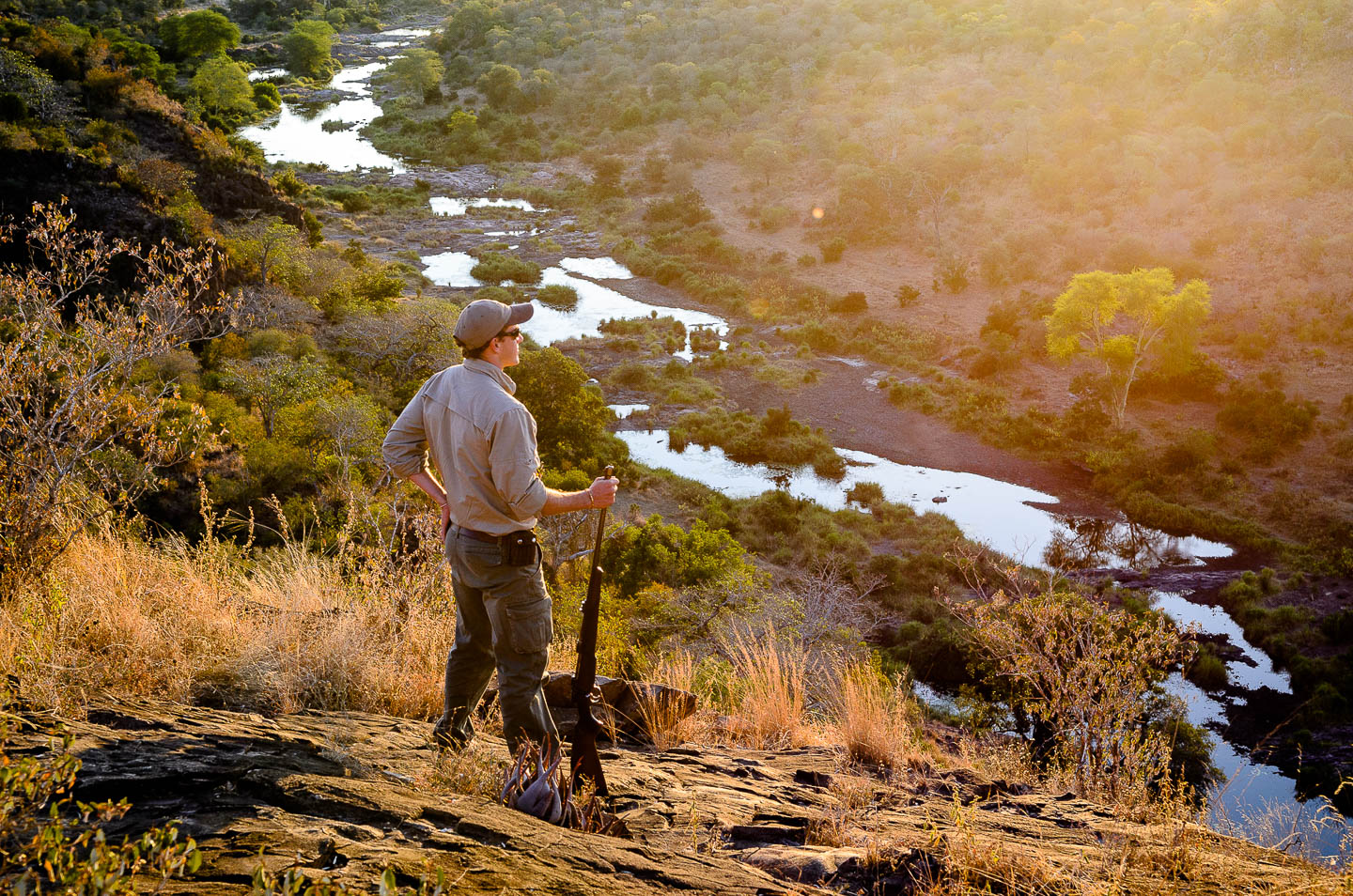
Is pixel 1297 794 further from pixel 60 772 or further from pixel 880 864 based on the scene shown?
pixel 60 772

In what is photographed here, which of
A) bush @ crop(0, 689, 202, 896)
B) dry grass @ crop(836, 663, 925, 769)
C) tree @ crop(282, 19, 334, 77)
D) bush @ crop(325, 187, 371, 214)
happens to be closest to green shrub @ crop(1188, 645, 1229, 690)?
dry grass @ crop(836, 663, 925, 769)

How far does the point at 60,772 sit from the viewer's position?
5.10 ft

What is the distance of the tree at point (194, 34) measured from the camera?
205 ft

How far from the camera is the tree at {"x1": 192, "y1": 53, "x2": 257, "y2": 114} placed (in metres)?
56.6

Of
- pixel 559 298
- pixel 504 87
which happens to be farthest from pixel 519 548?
pixel 504 87

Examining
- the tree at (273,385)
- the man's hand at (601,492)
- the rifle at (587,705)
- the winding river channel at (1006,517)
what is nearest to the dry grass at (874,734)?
the winding river channel at (1006,517)

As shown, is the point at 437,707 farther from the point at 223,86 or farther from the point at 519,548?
the point at 223,86

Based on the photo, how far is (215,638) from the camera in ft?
11.4

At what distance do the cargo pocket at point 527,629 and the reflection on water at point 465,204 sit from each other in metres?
51.0

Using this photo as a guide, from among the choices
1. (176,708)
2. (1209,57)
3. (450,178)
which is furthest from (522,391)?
(1209,57)

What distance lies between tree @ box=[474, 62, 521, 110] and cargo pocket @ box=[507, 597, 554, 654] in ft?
237

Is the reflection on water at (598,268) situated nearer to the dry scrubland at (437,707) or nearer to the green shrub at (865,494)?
the green shrub at (865,494)

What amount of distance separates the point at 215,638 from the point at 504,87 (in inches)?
2873

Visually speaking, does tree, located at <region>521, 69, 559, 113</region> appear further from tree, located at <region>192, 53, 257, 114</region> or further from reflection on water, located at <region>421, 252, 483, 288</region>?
reflection on water, located at <region>421, 252, 483, 288</region>
